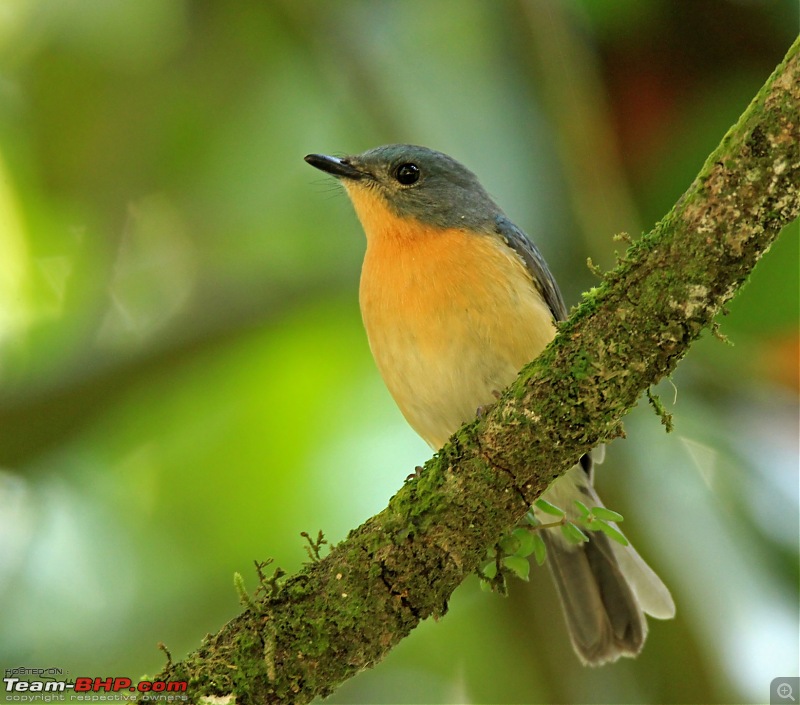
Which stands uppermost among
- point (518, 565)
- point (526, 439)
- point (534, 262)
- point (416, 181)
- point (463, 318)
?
point (416, 181)

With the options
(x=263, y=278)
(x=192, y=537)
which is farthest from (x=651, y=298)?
(x=192, y=537)

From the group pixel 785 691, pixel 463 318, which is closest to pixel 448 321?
pixel 463 318

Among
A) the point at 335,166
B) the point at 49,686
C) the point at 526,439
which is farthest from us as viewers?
the point at 335,166

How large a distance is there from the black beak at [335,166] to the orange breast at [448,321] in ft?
2.09

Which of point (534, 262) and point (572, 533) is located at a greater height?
point (534, 262)

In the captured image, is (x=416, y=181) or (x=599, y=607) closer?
(x=599, y=607)

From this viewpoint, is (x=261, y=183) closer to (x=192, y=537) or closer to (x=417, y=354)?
(x=192, y=537)

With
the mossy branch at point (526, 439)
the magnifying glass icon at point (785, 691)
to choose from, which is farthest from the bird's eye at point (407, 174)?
the magnifying glass icon at point (785, 691)

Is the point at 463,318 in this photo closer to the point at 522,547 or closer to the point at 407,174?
the point at 522,547

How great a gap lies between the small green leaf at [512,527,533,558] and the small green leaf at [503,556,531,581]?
0.07ft

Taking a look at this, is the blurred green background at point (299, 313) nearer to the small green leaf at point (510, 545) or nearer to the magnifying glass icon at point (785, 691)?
the magnifying glass icon at point (785, 691)

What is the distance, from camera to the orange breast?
4133 mm

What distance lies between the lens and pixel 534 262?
4723 mm

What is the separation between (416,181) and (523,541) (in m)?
2.26
